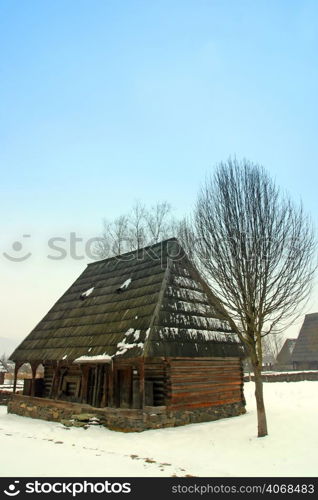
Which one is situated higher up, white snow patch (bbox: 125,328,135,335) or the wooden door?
white snow patch (bbox: 125,328,135,335)

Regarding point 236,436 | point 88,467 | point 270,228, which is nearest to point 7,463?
point 88,467

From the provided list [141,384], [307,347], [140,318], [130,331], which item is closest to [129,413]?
[141,384]

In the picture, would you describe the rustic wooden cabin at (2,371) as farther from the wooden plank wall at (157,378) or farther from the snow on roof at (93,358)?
the wooden plank wall at (157,378)

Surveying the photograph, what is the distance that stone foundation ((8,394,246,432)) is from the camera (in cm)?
1114

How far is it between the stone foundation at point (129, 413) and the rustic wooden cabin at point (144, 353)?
0.03 m

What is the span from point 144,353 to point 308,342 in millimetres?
38642

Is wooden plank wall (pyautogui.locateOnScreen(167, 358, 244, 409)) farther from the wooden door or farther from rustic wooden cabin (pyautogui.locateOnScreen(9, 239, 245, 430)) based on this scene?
the wooden door

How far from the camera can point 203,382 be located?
44.2ft

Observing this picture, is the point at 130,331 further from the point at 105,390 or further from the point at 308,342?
the point at 308,342

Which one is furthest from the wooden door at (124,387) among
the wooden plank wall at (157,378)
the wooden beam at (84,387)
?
the wooden beam at (84,387)

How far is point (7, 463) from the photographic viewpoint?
6398mm

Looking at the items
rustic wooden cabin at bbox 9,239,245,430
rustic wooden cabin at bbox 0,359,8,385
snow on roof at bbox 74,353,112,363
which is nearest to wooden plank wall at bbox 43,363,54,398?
rustic wooden cabin at bbox 9,239,245,430

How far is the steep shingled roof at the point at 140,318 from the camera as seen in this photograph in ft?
40.1
